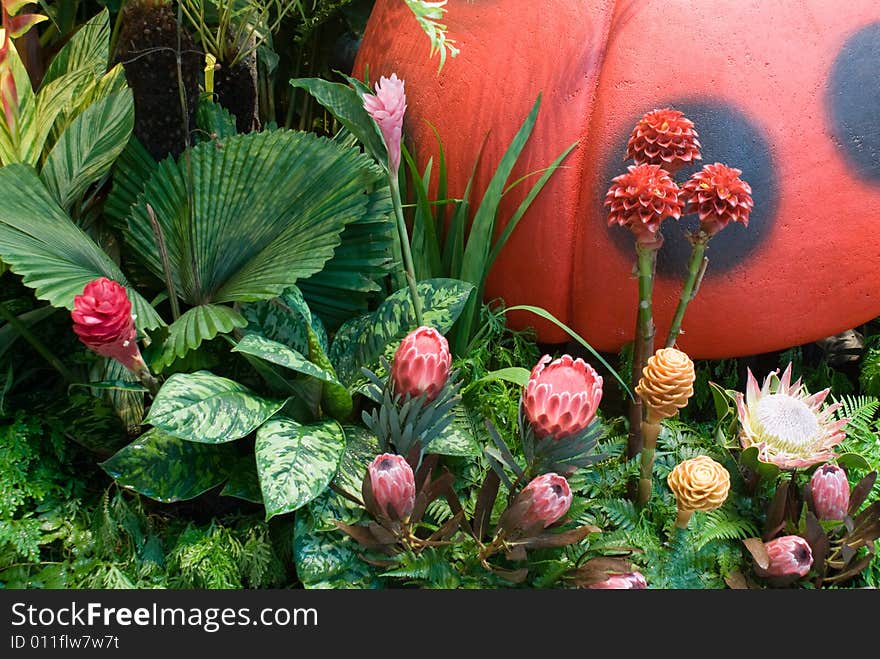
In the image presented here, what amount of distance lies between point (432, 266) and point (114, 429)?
0.50m

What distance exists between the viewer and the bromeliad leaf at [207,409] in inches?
35.6

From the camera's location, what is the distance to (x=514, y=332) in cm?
128

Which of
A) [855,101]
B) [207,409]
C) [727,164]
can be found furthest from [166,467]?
[855,101]

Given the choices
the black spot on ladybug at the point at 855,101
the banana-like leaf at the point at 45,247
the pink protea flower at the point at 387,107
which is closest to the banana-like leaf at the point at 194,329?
the banana-like leaf at the point at 45,247

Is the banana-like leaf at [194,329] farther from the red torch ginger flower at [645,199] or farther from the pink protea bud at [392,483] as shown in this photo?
the red torch ginger flower at [645,199]

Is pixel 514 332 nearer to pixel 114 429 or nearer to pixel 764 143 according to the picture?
pixel 764 143

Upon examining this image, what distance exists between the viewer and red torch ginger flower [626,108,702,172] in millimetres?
973

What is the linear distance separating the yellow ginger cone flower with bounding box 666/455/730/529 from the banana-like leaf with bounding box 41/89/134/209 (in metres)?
0.83

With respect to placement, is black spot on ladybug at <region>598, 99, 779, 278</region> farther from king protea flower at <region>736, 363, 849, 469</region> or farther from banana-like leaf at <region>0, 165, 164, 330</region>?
banana-like leaf at <region>0, 165, 164, 330</region>

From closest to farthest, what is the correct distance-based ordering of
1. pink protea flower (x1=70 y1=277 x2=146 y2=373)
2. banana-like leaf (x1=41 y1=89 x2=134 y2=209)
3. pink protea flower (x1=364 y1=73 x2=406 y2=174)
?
pink protea flower (x1=70 y1=277 x2=146 y2=373)
pink protea flower (x1=364 y1=73 x2=406 y2=174)
banana-like leaf (x1=41 y1=89 x2=134 y2=209)

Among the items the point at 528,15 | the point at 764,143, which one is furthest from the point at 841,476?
the point at 528,15

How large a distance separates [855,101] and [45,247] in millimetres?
1044

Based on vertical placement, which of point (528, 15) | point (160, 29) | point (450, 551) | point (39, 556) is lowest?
point (39, 556)

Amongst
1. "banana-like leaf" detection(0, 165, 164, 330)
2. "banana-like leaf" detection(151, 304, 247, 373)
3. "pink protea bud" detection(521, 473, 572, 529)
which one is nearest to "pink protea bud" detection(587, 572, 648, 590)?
"pink protea bud" detection(521, 473, 572, 529)
